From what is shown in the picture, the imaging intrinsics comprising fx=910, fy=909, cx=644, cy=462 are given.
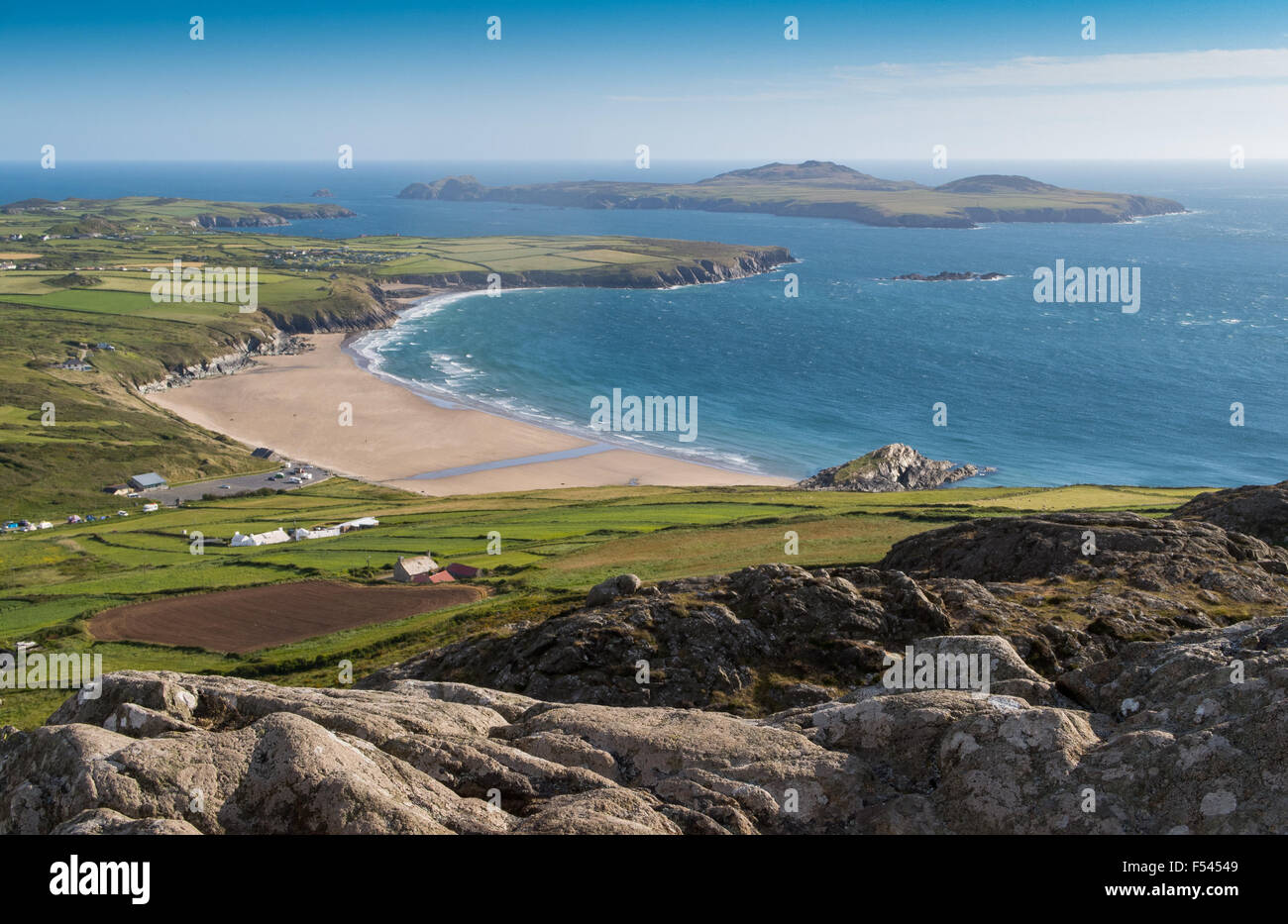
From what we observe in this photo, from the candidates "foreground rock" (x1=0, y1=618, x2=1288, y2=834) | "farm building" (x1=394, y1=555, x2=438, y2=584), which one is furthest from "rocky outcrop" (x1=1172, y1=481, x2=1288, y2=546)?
"farm building" (x1=394, y1=555, x2=438, y2=584)

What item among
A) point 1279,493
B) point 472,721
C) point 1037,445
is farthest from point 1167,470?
point 472,721

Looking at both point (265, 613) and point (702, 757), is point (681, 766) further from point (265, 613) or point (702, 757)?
point (265, 613)

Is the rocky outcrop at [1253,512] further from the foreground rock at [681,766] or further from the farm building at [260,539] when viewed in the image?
the farm building at [260,539]

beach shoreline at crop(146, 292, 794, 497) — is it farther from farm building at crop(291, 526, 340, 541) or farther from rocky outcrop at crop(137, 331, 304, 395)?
farm building at crop(291, 526, 340, 541)

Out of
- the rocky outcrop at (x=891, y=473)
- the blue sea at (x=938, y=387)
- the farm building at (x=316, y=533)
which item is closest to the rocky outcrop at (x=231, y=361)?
the blue sea at (x=938, y=387)

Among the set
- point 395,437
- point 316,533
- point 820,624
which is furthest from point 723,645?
point 395,437
